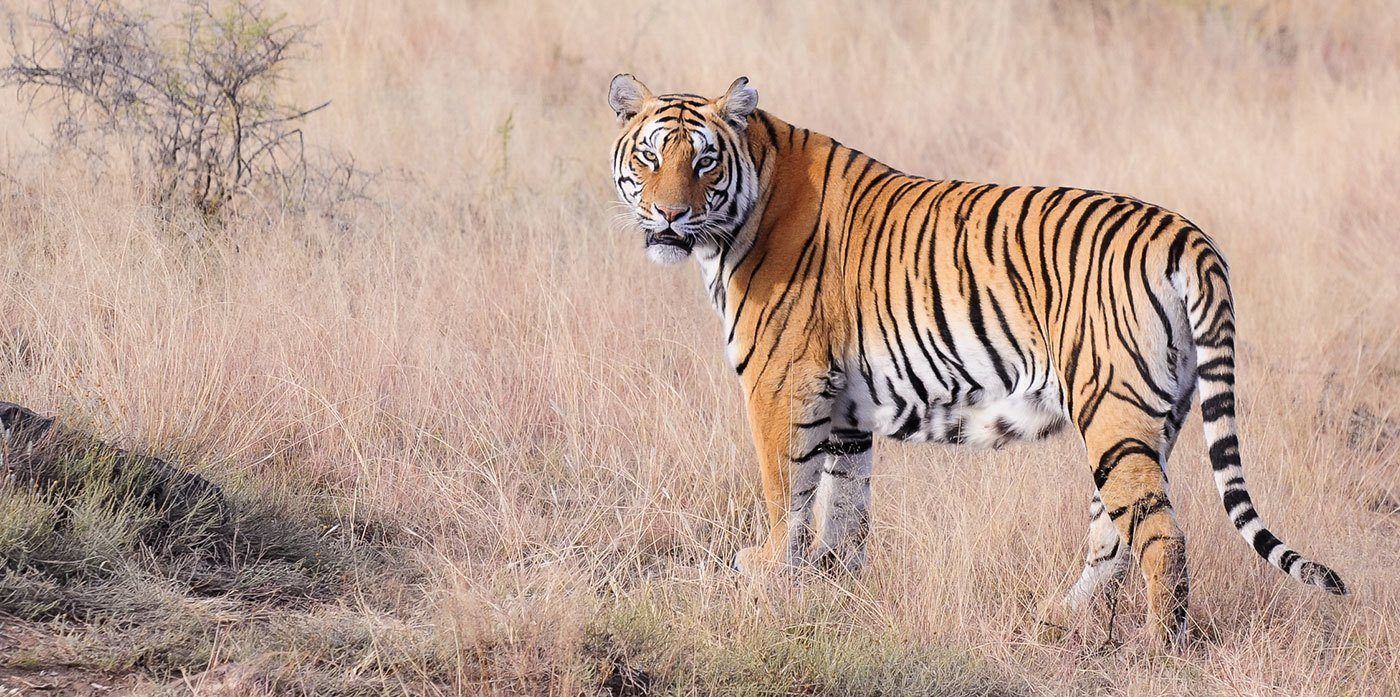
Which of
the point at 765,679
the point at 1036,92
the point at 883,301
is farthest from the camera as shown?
the point at 1036,92

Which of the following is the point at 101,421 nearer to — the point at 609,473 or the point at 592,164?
the point at 609,473

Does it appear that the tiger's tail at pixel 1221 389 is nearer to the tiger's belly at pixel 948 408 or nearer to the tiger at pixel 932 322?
the tiger at pixel 932 322

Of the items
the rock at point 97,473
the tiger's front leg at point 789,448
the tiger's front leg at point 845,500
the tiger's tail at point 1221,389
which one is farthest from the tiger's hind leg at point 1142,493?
the rock at point 97,473

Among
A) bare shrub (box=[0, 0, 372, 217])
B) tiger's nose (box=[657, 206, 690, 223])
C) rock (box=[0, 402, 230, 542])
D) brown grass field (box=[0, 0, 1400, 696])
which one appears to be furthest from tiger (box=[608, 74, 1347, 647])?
bare shrub (box=[0, 0, 372, 217])

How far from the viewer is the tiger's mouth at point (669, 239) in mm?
4621

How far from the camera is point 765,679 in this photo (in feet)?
12.3

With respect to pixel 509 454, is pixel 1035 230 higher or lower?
higher

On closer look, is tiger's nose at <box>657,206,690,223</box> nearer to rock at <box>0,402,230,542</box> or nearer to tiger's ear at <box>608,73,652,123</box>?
tiger's ear at <box>608,73,652,123</box>

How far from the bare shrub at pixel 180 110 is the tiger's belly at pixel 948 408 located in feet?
12.2

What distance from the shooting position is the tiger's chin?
4621 millimetres

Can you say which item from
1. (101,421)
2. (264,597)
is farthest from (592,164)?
(264,597)

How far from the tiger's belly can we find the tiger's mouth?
2.18ft

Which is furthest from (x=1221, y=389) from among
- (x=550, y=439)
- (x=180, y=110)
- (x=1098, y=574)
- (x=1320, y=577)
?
(x=180, y=110)

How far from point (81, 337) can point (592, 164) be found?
4.08 meters
